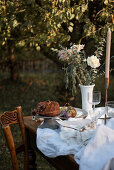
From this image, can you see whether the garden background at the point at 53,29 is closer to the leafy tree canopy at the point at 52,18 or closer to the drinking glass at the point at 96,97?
the leafy tree canopy at the point at 52,18

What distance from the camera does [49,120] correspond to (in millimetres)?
2240

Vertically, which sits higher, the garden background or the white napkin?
the garden background

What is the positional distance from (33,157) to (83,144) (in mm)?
913

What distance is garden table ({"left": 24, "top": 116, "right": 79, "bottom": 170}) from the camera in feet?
5.99

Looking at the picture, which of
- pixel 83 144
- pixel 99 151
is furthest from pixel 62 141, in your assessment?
pixel 99 151

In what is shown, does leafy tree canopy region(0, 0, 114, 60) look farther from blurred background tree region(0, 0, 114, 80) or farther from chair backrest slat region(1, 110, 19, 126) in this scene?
chair backrest slat region(1, 110, 19, 126)

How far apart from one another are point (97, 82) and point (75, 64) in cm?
283

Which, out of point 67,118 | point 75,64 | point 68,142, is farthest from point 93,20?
point 68,142

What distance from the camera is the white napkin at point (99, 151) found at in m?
1.64

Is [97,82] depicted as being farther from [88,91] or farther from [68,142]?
[68,142]

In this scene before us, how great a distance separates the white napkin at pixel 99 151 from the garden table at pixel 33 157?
0.11m

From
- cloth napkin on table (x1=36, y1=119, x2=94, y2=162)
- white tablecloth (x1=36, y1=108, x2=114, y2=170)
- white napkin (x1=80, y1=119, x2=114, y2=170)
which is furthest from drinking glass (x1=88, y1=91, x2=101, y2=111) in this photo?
white napkin (x1=80, y1=119, x2=114, y2=170)

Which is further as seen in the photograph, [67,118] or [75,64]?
[75,64]

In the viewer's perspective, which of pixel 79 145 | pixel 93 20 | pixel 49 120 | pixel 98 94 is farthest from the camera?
pixel 93 20
